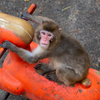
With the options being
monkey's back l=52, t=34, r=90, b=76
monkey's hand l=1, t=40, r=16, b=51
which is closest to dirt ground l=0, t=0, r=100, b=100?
monkey's back l=52, t=34, r=90, b=76

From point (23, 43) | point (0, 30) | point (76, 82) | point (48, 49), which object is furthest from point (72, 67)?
point (0, 30)

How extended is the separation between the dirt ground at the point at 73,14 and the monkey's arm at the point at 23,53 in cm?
184

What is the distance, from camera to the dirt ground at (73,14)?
11.5 feet

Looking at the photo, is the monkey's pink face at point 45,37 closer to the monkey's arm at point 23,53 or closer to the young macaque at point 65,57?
Answer: the young macaque at point 65,57

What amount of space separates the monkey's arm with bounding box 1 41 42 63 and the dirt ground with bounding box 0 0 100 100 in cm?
184

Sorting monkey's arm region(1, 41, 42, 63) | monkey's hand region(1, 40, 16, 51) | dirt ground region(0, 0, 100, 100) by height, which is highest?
monkey's hand region(1, 40, 16, 51)

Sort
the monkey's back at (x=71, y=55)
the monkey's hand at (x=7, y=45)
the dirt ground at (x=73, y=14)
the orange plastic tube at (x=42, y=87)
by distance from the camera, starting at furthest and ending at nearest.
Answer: the dirt ground at (x=73, y=14) → the monkey's back at (x=71, y=55) → the orange plastic tube at (x=42, y=87) → the monkey's hand at (x=7, y=45)

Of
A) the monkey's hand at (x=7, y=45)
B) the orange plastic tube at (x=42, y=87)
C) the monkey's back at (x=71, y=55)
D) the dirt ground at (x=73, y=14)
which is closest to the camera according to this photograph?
the monkey's hand at (x=7, y=45)

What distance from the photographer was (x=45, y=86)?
1884mm

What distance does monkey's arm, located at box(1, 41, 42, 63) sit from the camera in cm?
167

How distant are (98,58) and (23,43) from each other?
215 cm

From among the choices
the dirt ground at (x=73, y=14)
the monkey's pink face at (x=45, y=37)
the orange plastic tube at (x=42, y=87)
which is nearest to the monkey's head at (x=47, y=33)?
the monkey's pink face at (x=45, y=37)

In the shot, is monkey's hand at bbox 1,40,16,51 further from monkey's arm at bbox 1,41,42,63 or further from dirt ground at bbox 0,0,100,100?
dirt ground at bbox 0,0,100,100

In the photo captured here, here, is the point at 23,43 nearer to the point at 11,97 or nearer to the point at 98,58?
the point at 11,97
